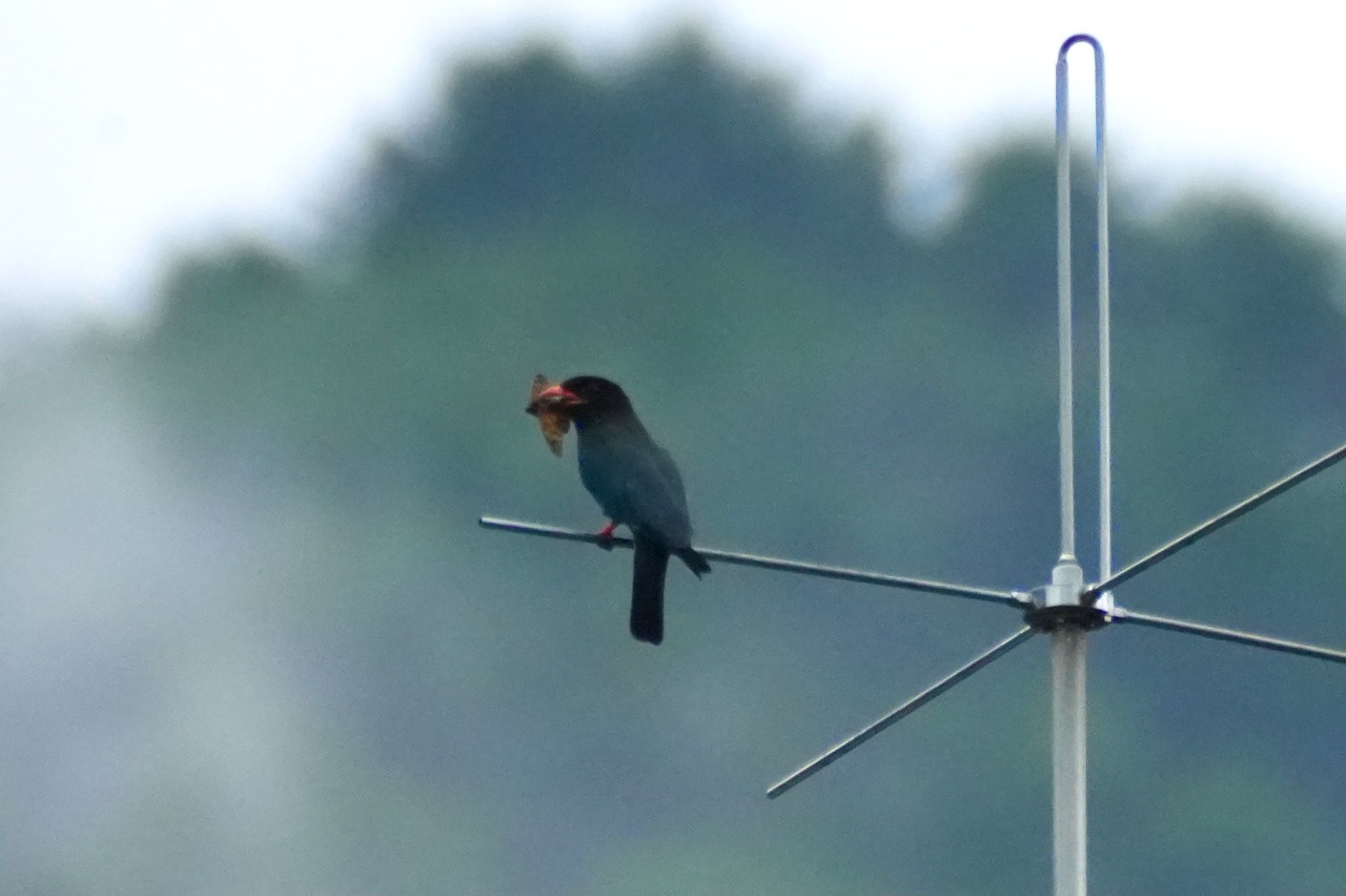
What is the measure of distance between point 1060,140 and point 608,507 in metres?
3.54

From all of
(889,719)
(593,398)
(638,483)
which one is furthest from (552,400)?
(889,719)

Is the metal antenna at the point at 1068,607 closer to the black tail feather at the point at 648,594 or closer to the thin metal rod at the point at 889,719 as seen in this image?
the thin metal rod at the point at 889,719

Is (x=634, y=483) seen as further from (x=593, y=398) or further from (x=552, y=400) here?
(x=593, y=398)

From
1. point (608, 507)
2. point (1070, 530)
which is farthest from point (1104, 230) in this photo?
point (608, 507)

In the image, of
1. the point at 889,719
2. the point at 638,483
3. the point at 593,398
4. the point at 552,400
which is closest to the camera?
the point at 889,719

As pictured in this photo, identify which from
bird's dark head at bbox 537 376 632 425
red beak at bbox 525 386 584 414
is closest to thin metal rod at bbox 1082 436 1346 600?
red beak at bbox 525 386 584 414

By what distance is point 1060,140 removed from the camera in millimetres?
7633

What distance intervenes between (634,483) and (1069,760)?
416cm

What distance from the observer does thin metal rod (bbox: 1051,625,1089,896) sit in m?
6.31

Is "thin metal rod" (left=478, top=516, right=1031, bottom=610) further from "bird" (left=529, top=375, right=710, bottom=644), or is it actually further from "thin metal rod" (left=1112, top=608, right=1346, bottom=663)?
"bird" (left=529, top=375, right=710, bottom=644)

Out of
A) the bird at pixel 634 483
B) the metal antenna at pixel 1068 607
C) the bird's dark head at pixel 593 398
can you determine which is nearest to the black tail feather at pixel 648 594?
the bird at pixel 634 483

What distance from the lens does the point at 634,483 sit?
33.8 ft

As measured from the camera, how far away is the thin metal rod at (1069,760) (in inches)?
248

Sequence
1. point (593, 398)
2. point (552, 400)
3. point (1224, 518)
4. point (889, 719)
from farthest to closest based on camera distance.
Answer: point (593, 398)
point (552, 400)
point (889, 719)
point (1224, 518)
